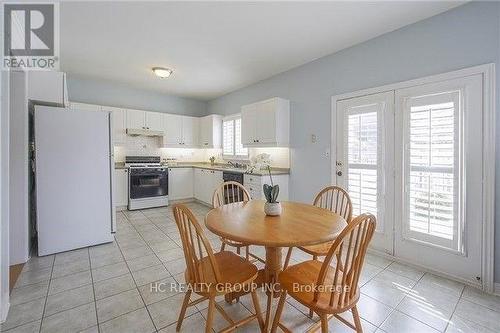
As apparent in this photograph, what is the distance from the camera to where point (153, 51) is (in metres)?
3.32

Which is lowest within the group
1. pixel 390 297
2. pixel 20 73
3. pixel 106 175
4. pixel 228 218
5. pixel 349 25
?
pixel 390 297

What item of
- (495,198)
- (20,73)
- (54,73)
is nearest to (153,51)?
(54,73)

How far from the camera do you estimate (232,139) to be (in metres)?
5.37

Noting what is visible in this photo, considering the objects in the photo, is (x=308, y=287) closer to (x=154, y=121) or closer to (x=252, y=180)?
(x=252, y=180)

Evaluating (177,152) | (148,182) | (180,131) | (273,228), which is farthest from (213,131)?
(273,228)

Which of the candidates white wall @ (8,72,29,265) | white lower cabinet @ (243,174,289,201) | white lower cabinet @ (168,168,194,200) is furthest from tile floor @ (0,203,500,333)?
white lower cabinet @ (168,168,194,200)

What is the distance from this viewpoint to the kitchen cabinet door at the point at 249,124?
4.33 metres

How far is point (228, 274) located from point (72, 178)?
2.56 m

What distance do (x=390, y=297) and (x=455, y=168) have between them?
1360 mm

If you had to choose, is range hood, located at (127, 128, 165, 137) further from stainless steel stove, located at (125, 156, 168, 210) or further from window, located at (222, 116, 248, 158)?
window, located at (222, 116, 248, 158)

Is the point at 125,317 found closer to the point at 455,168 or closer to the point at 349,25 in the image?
the point at 455,168

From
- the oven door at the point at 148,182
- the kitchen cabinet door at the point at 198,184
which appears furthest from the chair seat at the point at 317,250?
the oven door at the point at 148,182

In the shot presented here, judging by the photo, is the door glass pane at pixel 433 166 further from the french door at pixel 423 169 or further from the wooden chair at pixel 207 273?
the wooden chair at pixel 207 273

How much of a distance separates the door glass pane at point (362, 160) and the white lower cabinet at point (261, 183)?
1.17 meters
